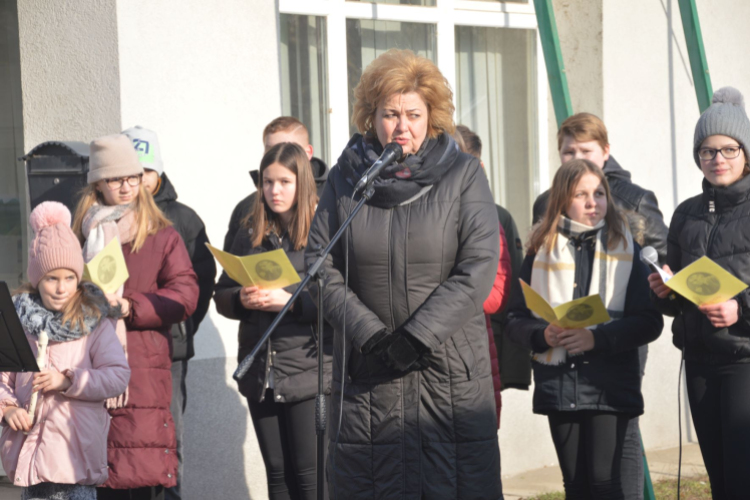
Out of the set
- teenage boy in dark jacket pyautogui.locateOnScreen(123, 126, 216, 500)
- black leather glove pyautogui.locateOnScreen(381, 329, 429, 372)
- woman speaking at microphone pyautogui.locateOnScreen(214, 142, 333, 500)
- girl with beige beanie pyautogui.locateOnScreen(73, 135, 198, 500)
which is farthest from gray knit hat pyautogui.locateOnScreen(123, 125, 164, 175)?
black leather glove pyautogui.locateOnScreen(381, 329, 429, 372)

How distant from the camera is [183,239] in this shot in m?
5.30

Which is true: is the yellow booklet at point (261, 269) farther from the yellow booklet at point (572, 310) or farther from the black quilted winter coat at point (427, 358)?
the yellow booklet at point (572, 310)

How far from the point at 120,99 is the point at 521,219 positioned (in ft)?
11.9

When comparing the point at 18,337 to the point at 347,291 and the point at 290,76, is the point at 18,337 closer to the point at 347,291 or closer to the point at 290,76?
the point at 347,291

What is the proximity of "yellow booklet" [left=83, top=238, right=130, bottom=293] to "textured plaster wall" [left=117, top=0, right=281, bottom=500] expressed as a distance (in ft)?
4.72

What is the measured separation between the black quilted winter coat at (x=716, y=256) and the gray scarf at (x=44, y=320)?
8.23ft

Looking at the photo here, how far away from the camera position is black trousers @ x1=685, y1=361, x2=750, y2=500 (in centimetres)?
436

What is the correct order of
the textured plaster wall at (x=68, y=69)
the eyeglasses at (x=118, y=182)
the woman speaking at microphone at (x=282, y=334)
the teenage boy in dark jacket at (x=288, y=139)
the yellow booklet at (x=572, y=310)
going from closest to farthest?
the yellow booklet at (x=572, y=310)
the woman speaking at microphone at (x=282, y=334)
the eyeglasses at (x=118, y=182)
the teenage boy in dark jacket at (x=288, y=139)
the textured plaster wall at (x=68, y=69)

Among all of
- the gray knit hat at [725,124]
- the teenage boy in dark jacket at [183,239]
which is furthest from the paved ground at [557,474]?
the gray knit hat at [725,124]

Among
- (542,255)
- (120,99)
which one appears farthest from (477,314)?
(120,99)

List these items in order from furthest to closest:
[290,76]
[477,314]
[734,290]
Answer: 1. [290,76]
2. [734,290]
3. [477,314]

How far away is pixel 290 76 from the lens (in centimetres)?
680

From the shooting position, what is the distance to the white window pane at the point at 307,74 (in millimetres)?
6750

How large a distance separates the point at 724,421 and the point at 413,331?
172cm
